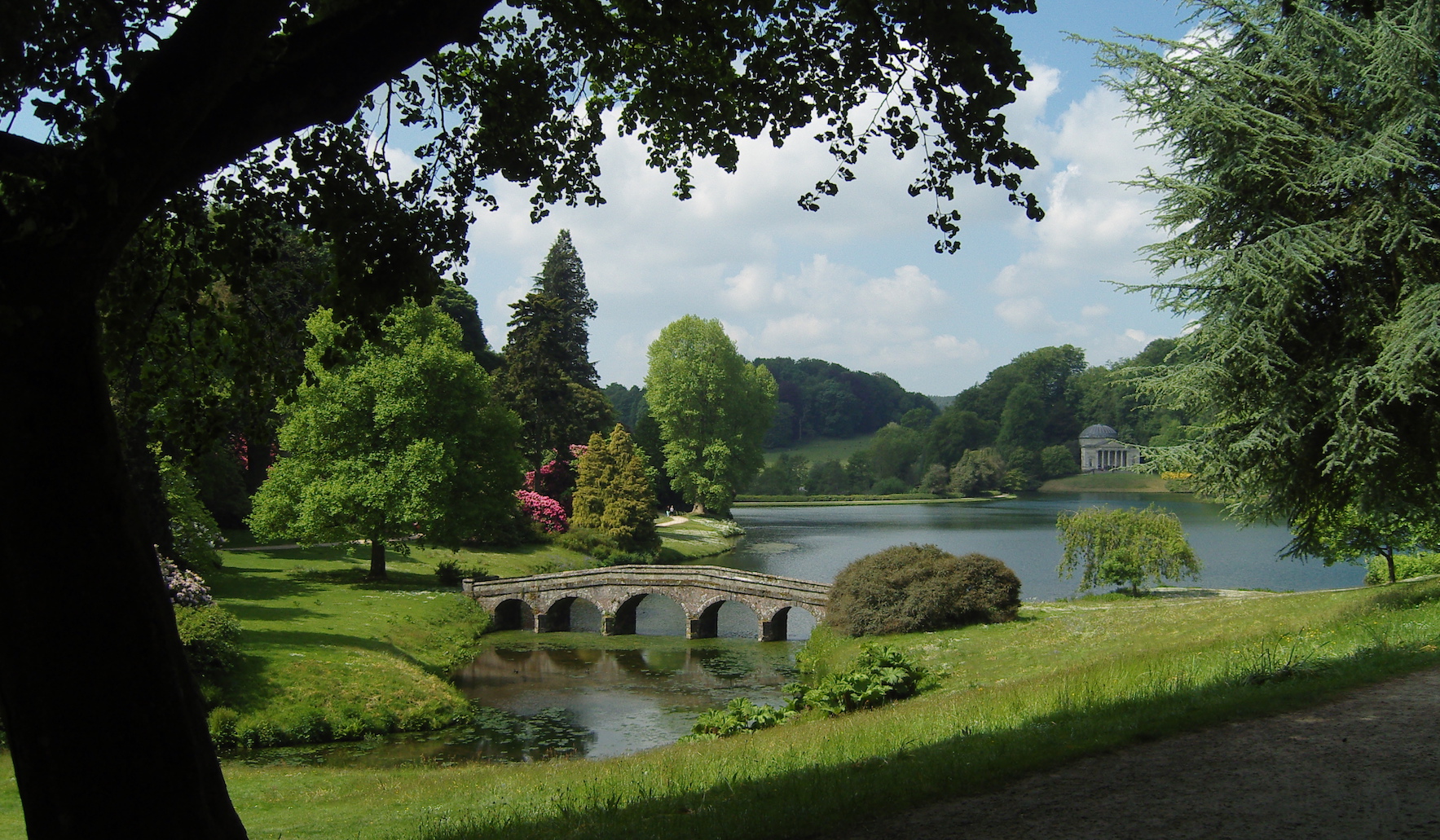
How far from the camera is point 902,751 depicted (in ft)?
27.8

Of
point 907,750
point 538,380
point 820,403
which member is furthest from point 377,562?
point 820,403

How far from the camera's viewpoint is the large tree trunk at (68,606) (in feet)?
13.6

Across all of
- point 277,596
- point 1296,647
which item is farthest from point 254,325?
point 277,596

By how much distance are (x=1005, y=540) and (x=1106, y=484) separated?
166 feet

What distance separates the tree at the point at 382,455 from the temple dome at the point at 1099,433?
285 ft

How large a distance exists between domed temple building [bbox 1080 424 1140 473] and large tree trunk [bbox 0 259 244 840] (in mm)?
107913

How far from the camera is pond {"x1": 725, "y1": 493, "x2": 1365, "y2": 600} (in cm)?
3609

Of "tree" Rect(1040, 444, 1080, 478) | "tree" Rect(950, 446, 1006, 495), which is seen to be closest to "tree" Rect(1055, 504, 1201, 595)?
"tree" Rect(950, 446, 1006, 495)

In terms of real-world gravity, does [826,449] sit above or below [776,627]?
above

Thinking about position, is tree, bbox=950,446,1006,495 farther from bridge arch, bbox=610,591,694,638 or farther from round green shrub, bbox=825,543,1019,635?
round green shrub, bbox=825,543,1019,635

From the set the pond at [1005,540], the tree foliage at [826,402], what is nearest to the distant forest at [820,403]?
the tree foliage at [826,402]

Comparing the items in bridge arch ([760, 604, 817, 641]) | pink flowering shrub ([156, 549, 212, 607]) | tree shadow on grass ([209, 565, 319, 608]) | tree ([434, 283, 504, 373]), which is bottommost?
bridge arch ([760, 604, 817, 641])

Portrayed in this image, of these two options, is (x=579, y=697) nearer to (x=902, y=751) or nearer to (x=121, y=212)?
(x=902, y=751)

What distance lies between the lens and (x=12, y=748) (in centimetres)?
421
